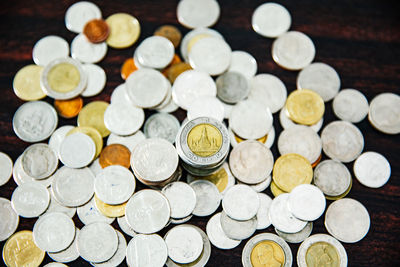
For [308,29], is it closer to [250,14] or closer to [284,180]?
[250,14]

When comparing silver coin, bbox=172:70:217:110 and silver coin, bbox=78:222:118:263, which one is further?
silver coin, bbox=172:70:217:110

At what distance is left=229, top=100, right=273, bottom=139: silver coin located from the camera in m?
1.21

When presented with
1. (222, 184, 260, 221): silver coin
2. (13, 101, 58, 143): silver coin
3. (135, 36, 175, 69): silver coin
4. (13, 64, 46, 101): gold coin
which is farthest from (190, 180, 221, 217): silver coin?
(13, 64, 46, 101): gold coin

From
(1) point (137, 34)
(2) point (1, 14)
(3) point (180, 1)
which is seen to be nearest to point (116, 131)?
(1) point (137, 34)

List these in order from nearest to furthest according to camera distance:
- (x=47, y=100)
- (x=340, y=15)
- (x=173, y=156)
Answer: (x=173, y=156), (x=47, y=100), (x=340, y=15)

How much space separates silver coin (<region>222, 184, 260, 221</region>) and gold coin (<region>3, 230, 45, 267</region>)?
0.66 meters

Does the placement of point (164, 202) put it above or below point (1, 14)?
below

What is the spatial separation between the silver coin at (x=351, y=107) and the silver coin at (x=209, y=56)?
0.46 m

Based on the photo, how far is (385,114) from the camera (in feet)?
4.19

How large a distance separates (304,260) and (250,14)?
3.22ft

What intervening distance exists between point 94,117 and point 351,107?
3.24 feet

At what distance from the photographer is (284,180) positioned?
1.18 metres

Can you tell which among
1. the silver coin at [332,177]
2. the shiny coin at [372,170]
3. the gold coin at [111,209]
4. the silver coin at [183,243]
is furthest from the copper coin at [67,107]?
the shiny coin at [372,170]

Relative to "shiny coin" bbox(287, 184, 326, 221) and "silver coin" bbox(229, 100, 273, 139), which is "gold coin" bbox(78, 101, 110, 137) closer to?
"silver coin" bbox(229, 100, 273, 139)
